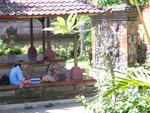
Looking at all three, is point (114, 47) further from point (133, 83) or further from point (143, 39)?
point (133, 83)

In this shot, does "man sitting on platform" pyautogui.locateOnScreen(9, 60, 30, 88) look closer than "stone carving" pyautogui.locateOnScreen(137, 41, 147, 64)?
Yes

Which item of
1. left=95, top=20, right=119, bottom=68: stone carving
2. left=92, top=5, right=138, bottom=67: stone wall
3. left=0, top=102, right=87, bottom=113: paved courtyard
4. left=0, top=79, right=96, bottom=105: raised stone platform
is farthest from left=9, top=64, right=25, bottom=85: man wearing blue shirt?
left=92, top=5, right=138, bottom=67: stone wall

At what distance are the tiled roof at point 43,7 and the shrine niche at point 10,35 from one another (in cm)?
1250

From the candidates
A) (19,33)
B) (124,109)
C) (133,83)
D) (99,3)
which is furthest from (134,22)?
(19,33)

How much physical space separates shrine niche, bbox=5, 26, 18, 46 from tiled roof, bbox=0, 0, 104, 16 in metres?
12.5

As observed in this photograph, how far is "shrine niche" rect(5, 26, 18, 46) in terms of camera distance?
86.9 ft

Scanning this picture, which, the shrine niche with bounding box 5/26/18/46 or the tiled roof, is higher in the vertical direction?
the tiled roof

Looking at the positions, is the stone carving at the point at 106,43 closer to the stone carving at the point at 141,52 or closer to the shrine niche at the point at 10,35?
the stone carving at the point at 141,52

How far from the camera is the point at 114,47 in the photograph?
1419 centimetres

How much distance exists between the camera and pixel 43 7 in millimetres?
13609

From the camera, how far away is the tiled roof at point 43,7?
517 inches

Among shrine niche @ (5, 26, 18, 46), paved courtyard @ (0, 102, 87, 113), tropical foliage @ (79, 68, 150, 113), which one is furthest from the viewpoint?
shrine niche @ (5, 26, 18, 46)

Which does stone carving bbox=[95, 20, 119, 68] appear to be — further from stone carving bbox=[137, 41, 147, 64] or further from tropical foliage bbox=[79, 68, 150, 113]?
tropical foliage bbox=[79, 68, 150, 113]

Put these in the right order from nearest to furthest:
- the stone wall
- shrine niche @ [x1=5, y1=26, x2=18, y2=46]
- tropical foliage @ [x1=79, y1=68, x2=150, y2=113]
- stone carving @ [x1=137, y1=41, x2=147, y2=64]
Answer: tropical foliage @ [x1=79, y1=68, x2=150, y2=113]
the stone wall
stone carving @ [x1=137, y1=41, x2=147, y2=64]
shrine niche @ [x1=5, y1=26, x2=18, y2=46]
